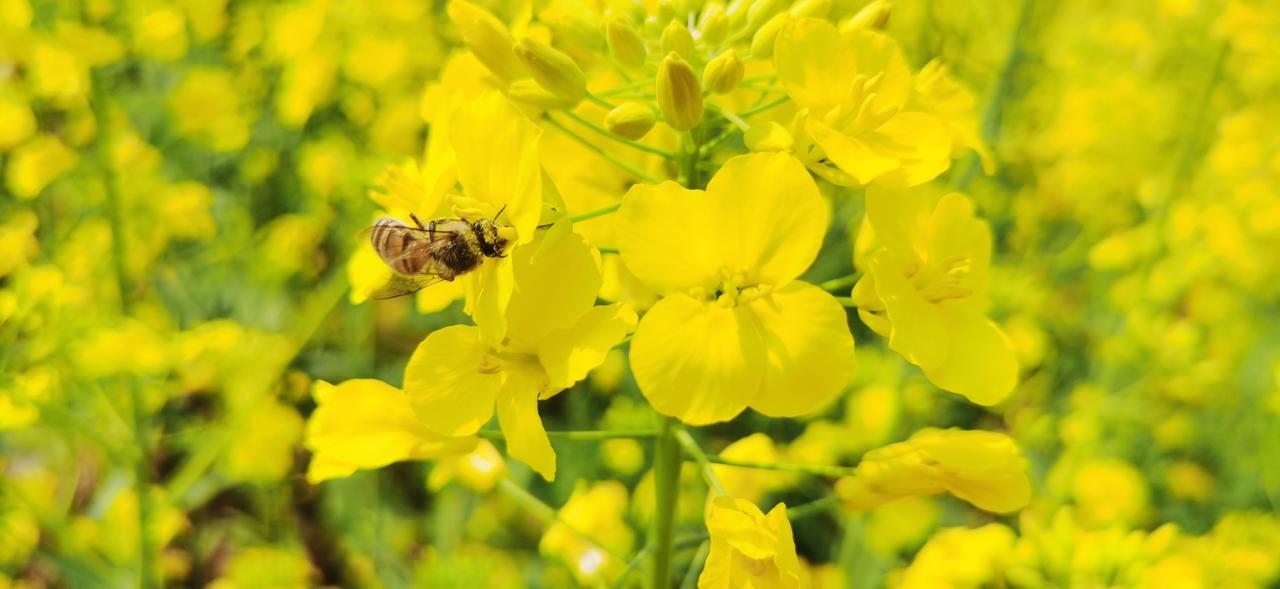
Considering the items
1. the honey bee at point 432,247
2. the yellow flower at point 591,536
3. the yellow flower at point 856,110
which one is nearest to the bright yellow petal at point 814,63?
the yellow flower at point 856,110

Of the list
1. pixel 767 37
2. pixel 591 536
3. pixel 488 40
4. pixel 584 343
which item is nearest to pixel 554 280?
pixel 584 343

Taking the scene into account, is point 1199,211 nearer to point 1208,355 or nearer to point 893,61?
point 1208,355

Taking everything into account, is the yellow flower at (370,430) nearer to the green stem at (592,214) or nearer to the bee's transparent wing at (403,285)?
the bee's transparent wing at (403,285)

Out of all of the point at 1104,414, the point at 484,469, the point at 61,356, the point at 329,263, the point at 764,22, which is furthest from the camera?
the point at 329,263

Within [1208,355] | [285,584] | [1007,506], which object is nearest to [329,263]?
[285,584]

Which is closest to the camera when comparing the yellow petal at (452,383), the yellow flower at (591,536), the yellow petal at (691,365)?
the yellow petal at (691,365)

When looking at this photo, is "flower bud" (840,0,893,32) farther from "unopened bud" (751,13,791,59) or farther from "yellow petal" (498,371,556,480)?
Result: "yellow petal" (498,371,556,480)
